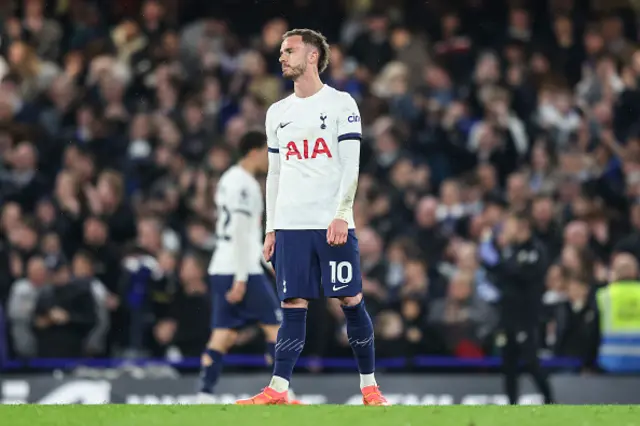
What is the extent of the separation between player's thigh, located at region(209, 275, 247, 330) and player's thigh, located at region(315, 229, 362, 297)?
3.30m

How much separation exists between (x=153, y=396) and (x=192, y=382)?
0.40 meters

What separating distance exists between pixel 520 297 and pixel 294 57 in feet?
19.6

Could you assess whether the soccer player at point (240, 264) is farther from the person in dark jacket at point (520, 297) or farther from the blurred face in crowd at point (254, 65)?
the blurred face in crowd at point (254, 65)

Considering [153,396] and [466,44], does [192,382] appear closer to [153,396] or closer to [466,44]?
[153,396]

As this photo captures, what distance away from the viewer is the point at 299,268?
8625 millimetres

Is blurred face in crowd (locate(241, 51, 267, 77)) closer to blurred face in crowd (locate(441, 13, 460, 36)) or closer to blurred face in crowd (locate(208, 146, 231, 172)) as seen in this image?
blurred face in crowd (locate(208, 146, 231, 172))

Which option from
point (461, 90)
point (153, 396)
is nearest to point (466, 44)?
point (461, 90)

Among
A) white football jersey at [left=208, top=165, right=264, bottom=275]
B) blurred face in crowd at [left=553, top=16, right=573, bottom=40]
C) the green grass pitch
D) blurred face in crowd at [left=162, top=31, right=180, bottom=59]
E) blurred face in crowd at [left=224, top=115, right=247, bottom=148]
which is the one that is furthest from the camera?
blurred face in crowd at [left=553, top=16, right=573, bottom=40]

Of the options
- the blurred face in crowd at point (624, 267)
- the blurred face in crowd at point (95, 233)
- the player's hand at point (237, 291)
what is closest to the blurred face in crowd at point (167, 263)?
the blurred face in crowd at point (95, 233)

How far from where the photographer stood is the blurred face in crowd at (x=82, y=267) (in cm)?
1463

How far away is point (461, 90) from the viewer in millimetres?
17859

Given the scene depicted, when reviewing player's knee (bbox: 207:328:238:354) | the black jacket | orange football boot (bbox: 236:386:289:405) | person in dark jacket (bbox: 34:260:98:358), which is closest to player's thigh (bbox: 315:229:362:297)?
orange football boot (bbox: 236:386:289:405)

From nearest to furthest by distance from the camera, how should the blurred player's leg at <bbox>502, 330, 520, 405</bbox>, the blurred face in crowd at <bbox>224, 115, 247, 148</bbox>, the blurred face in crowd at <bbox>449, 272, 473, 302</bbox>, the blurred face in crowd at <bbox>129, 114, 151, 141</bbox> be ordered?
the blurred player's leg at <bbox>502, 330, 520, 405</bbox> < the blurred face in crowd at <bbox>449, 272, 473, 302</bbox> < the blurred face in crowd at <bbox>224, 115, 247, 148</bbox> < the blurred face in crowd at <bbox>129, 114, 151, 141</bbox>

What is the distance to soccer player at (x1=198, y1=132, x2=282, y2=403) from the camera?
453 inches
